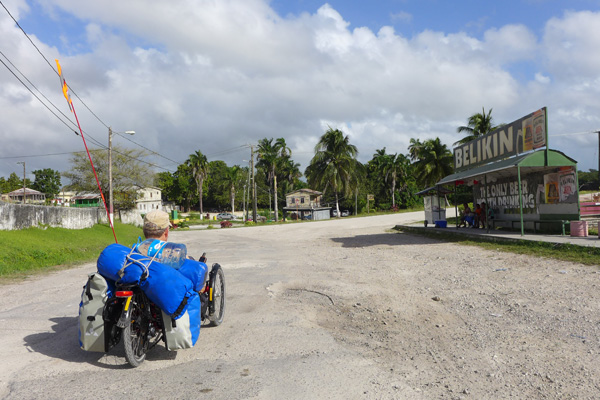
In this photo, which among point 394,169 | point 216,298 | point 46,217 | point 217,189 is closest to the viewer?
point 216,298

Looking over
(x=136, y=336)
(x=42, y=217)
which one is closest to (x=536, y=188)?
(x=136, y=336)

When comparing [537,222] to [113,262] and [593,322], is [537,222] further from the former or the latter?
[113,262]

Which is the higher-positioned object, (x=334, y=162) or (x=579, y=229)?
(x=334, y=162)

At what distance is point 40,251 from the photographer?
1513 cm

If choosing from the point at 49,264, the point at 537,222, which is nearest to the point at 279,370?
the point at 49,264

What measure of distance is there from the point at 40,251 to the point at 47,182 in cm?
9513

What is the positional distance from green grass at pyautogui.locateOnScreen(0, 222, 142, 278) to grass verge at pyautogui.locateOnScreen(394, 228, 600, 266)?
13.4m

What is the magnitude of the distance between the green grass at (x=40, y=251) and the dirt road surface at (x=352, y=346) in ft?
15.9

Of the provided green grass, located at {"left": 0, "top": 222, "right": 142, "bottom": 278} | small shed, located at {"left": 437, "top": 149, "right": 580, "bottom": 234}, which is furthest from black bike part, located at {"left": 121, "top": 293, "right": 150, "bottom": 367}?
small shed, located at {"left": 437, "top": 149, "right": 580, "bottom": 234}

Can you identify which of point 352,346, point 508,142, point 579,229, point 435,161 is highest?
point 435,161

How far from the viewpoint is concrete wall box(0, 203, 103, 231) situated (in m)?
17.5

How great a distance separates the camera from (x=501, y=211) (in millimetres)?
20047

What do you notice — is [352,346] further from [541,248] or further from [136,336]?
[541,248]

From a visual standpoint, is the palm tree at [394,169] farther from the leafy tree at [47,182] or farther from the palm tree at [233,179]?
the leafy tree at [47,182]
